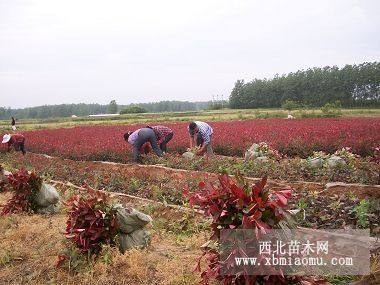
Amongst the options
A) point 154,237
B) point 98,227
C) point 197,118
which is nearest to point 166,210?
point 154,237

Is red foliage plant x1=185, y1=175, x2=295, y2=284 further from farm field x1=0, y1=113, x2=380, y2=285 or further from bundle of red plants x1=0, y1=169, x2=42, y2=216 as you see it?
bundle of red plants x1=0, y1=169, x2=42, y2=216

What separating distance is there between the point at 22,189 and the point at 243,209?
4.95 m

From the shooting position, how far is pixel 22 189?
6.60m

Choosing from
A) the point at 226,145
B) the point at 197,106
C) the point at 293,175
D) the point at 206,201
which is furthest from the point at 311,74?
the point at 197,106

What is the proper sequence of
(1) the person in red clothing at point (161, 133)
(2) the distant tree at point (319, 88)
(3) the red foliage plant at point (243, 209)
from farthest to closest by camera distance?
(2) the distant tree at point (319, 88)
(1) the person in red clothing at point (161, 133)
(3) the red foliage plant at point (243, 209)

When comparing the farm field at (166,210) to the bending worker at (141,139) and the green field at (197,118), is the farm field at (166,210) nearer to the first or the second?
the bending worker at (141,139)

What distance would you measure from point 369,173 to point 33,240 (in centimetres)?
625

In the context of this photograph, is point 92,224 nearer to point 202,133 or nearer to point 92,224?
point 92,224

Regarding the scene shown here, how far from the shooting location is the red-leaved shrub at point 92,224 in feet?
14.2

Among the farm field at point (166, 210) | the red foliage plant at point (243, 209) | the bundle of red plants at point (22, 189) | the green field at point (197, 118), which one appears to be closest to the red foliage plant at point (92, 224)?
the farm field at point (166, 210)

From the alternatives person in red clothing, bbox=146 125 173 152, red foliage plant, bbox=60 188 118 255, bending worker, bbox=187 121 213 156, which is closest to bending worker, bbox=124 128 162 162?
person in red clothing, bbox=146 125 173 152

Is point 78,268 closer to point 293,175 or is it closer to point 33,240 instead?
point 33,240

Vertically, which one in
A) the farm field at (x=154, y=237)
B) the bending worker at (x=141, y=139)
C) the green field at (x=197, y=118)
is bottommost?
the farm field at (x=154, y=237)

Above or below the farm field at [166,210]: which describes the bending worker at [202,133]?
above
